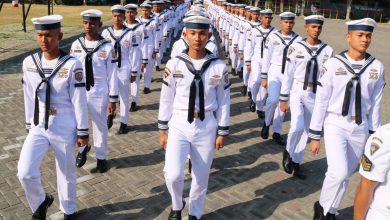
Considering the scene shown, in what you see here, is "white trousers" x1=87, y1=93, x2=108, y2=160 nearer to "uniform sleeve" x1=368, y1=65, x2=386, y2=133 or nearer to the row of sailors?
the row of sailors

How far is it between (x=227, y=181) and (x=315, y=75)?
2348 millimetres

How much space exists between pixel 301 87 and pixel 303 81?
115 mm

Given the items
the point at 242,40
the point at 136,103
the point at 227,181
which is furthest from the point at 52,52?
the point at 242,40

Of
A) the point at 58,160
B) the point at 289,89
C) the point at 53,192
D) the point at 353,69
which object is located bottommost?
the point at 53,192

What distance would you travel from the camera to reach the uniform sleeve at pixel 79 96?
4.51 meters

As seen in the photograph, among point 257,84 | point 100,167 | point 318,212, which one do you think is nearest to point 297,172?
point 318,212

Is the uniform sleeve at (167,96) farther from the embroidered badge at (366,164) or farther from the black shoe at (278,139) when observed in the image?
the black shoe at (278,139)

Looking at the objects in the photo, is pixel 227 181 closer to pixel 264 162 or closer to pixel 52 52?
pixel 264 162

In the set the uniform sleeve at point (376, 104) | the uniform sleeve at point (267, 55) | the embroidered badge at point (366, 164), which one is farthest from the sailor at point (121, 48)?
the embroidered badge at point (366, 164)

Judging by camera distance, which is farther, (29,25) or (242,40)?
(29,25)

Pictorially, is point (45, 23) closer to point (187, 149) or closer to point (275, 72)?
point (187, 149)

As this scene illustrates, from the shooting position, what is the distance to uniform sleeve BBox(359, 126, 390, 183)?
108 inches

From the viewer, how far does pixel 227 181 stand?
6336 mm

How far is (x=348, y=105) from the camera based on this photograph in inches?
184
